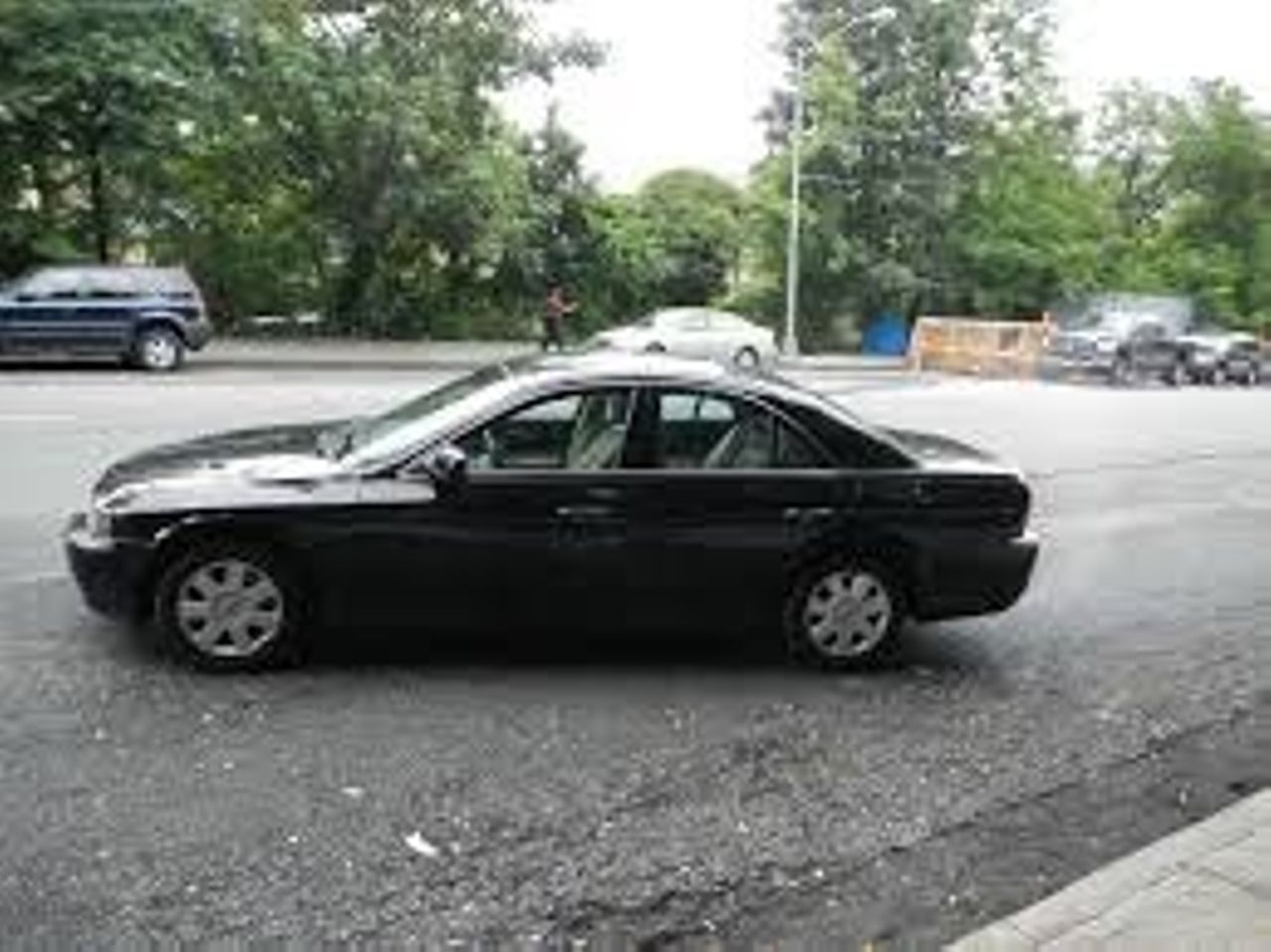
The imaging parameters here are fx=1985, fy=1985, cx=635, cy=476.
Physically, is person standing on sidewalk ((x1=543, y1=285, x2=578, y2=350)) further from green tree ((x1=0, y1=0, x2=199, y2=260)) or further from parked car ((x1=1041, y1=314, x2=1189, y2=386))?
parked car ((x1=1041, y1=314, x2=1189, y2=386))

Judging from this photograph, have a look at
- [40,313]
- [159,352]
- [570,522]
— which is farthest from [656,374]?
[159,352]

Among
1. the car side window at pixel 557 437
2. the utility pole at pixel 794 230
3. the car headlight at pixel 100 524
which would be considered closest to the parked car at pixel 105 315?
the car headlight at pixel 100 524

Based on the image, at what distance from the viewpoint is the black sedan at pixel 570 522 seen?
7938 millimetres

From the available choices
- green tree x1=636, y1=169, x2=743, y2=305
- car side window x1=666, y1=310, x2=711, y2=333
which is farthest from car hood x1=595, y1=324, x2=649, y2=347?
green tree x1=636, y1=169, x2=743, y2=305

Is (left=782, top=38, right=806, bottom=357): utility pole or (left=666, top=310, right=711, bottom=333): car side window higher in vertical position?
(left=782, top=38, right=806, bottom=357): utility pole

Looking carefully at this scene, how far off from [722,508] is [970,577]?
3.92 ft

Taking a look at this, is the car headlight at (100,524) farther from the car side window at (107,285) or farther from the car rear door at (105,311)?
the car side window at (107,285)

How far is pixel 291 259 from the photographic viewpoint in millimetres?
38250

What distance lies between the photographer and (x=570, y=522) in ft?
26.8

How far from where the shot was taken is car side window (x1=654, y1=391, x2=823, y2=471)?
8.38 meters

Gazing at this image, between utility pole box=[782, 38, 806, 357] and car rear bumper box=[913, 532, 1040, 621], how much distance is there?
36.9 meters

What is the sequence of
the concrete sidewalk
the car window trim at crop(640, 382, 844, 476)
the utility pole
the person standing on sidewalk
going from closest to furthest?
the concrete sidewalk < the car window trim at crop(640, 382, 844, 476) < the person standing on sidewalk < the utility pole

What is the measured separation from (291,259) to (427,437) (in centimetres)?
3089

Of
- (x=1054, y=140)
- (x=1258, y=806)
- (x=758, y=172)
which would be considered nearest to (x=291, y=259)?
(x=758, y=172)
